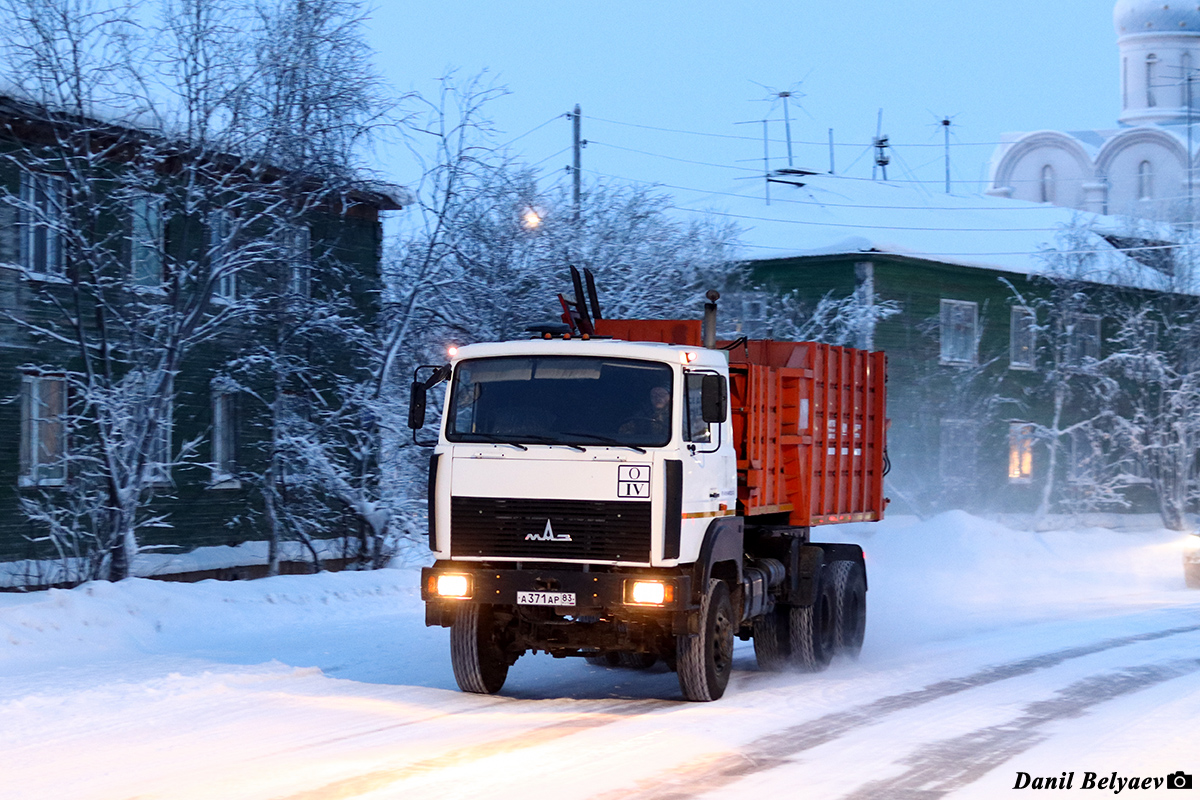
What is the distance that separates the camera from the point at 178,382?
81.7ft

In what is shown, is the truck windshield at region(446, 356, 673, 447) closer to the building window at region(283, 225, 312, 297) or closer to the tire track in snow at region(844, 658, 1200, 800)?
the tire track in snow at region(844, 658, 1200, 800)

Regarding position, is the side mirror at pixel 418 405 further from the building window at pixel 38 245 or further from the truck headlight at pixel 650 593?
the building window at pixel 38 245

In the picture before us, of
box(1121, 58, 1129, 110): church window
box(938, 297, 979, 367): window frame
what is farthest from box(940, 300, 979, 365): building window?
box(1121, 58, 1129, 110): church window

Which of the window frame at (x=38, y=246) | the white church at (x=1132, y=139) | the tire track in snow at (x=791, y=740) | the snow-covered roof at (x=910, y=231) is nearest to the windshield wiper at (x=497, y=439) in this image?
the tire track in snow at (x=791, y=740)

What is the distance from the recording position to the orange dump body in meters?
13.4

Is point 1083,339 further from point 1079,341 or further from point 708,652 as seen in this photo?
point 708,652

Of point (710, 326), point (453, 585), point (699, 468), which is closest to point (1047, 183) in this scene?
point (710, 326)

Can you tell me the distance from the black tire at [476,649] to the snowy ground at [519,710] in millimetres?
198

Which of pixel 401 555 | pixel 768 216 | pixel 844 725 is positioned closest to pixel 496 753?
pixel 844 725

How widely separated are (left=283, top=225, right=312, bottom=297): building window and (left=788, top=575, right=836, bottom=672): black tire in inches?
356

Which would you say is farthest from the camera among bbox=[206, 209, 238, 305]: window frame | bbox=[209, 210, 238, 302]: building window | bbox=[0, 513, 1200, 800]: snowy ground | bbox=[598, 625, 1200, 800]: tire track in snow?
bbox=[206, 209, 238, 305]: window frame

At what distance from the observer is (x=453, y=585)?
39.3ft

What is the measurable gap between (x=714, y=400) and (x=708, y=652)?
190 cm

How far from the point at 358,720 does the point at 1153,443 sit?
35.5 m
